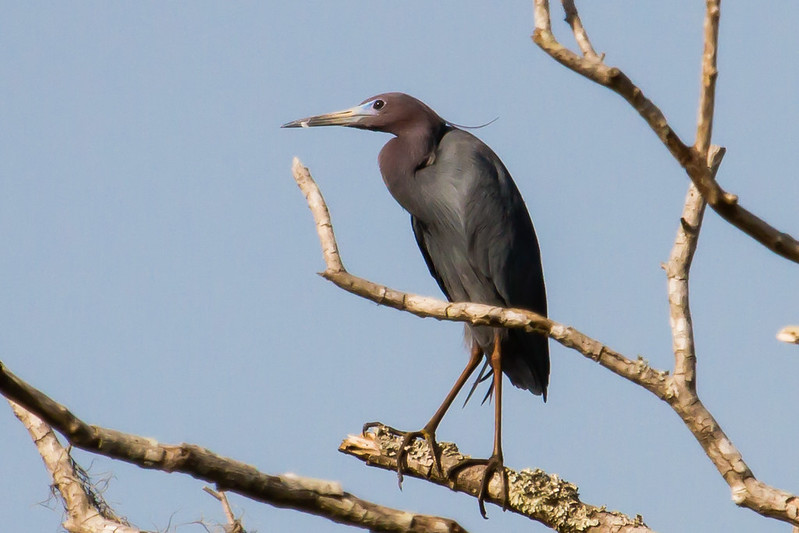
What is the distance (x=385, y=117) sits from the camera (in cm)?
592

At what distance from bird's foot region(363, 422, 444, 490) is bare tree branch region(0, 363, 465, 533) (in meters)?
1.82

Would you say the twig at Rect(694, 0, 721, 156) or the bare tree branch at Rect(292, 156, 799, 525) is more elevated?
the twig at Rect(694, 0, 721, 156)

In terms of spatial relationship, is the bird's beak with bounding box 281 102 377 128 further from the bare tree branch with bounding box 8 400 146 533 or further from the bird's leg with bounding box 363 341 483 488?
the bare tree branch with bounding box 8 400 146 533

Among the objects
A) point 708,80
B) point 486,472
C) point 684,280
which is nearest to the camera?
point 708,80

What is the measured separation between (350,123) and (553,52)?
3427 mm

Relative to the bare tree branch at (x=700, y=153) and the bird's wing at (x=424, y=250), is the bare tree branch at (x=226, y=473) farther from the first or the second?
the bird's wing at (x=424, y=250)

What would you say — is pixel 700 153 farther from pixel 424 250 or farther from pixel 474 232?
pixel 424 250

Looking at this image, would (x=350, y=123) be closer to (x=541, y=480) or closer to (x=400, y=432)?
(x=400, y=432)

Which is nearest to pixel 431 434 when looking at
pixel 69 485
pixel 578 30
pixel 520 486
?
pixel 520 486

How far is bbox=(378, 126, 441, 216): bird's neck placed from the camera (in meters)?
5.54

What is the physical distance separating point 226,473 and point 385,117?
3694 mm

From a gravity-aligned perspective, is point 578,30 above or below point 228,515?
above

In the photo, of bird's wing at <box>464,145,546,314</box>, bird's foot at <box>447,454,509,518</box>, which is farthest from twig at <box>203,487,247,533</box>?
bird's wing at <box>464,145,546,314</box>

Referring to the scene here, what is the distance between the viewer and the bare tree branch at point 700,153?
2.47 metres
